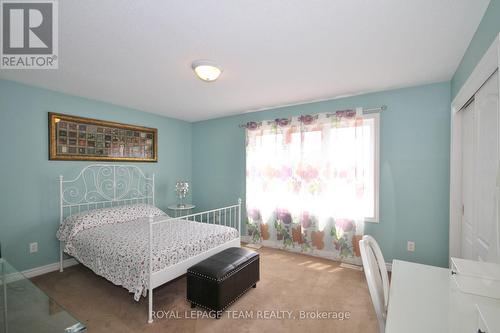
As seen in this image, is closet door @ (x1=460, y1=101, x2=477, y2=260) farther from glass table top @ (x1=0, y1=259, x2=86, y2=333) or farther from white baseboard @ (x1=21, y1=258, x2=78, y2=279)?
white baseboard @ (x1=21, y1=258, x2=78, y2=279)

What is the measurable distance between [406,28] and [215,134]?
3.49 metres

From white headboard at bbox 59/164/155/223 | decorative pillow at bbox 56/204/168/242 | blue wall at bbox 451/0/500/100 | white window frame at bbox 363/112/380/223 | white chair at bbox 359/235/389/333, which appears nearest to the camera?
white chair at bbox 359/235/389/333

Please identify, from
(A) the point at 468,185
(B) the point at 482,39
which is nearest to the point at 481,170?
(A) the point at 468,185

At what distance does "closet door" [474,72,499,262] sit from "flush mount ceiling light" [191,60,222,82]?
2.13 meters

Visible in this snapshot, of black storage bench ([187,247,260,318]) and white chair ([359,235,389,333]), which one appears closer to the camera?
white chair ([359,235,389,333])

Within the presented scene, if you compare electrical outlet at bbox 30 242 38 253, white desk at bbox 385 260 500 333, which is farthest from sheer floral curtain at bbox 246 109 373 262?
electrical outlet at bbox 30 242 38 253

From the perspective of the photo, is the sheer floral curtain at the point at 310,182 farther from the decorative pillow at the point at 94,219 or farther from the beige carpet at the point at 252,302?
the decorative pillow at the point at 94,219

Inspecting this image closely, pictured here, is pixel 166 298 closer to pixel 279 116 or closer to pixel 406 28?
pixel 279 116

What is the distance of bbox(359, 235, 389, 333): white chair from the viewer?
119cm

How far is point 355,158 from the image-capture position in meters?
3.11

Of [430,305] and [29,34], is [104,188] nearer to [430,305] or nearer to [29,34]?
[29,34]

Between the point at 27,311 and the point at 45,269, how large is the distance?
1700 mm

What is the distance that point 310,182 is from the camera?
3457 mm

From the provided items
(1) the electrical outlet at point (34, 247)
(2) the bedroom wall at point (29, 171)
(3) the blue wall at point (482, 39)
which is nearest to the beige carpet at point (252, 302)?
(1) the electrical outlet at point (34, 247)
